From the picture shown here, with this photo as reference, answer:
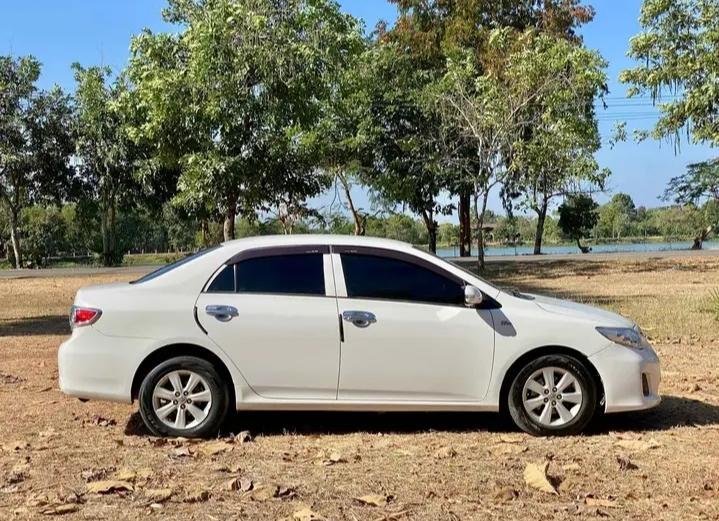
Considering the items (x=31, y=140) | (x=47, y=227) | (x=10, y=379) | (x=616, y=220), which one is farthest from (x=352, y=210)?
(x=616, y=220)

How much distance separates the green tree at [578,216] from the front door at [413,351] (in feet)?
118

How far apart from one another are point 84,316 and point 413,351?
2.50 m

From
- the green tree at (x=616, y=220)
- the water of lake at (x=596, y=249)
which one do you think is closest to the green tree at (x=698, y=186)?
the water of lake at (x=596, y=249)

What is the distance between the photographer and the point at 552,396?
581cm

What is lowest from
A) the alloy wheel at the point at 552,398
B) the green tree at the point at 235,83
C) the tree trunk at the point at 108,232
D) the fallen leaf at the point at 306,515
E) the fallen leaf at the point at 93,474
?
the fallen leaf at the point at 306,515

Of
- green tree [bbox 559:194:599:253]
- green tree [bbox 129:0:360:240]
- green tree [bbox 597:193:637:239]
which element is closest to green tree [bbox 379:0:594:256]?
green tree [bbox 559:194:599:253]

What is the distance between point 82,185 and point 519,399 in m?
33.8

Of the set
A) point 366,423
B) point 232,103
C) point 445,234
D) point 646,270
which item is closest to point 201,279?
point 366,423

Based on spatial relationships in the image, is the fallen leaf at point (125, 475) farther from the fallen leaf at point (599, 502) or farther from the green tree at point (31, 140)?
the green tree at point (31, 140)

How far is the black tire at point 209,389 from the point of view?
18.9 ft

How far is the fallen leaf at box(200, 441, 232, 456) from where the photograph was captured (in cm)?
544

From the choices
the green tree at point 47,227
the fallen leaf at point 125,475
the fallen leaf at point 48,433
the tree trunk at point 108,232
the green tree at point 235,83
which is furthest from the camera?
the green tree at point 47,227

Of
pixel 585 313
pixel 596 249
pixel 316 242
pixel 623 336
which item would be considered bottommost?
pixel 623 336

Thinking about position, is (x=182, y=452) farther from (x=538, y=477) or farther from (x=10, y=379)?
(x=10, y=379)
